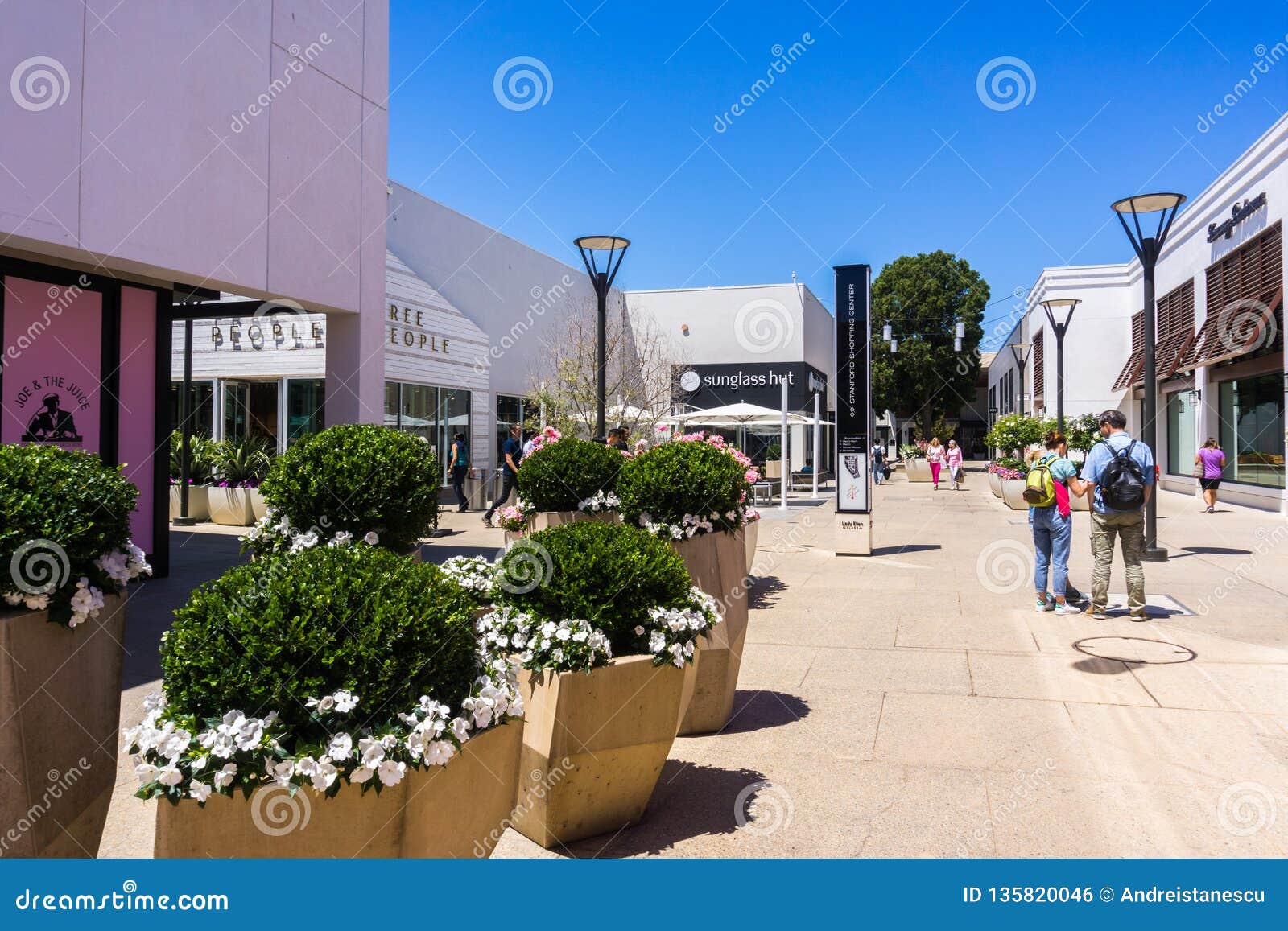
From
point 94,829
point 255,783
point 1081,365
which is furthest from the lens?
point 1081,365

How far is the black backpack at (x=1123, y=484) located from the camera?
7.56 metres

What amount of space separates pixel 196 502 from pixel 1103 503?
46.4 feet

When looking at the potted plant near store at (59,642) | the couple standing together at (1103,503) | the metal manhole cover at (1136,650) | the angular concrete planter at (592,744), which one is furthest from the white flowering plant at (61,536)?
the couple standing together at (1103,503)

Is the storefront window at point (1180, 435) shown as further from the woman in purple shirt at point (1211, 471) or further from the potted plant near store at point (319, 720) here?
the potted plant near store at point (319, 720)

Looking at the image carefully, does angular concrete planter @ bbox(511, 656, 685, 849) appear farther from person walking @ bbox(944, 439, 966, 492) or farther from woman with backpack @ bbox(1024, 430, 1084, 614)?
person walking @ bbox(944, 439, 966, 492)

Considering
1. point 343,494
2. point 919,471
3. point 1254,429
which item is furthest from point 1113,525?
point 919,471

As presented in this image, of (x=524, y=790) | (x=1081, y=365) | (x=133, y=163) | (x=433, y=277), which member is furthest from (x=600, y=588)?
(x=1081, y=365)

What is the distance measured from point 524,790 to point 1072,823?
227cm

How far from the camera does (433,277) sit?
901 inches

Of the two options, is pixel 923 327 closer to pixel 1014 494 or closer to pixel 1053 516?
pixel 1014 494

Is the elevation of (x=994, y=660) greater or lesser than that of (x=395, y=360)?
lesser

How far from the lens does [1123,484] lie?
298 inches

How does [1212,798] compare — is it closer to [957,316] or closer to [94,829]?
[94,829]

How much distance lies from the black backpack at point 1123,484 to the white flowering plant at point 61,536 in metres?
7.39
